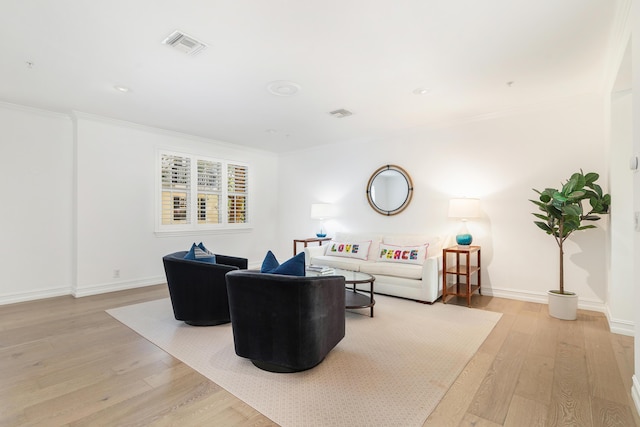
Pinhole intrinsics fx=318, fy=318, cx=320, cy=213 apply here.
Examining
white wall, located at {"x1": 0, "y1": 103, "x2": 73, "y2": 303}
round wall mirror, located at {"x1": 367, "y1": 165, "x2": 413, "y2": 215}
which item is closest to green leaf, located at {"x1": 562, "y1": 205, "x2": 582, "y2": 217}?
round wall mirror, located at {"x1": 367, "y1": 165, "x2": 413, "y2": 215}

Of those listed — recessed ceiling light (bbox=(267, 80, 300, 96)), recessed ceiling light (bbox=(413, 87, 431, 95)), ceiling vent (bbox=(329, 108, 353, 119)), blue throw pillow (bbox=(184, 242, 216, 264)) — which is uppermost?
ceiling vent (bbox=(329, 108, 353, 119))

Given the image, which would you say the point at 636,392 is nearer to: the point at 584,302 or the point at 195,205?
the point at 584,302

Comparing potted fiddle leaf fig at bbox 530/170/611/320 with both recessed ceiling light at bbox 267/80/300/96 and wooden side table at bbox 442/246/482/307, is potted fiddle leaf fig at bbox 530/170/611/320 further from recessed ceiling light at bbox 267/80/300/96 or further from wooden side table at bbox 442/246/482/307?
recessed ceiling light at bbox 267/80/300/96

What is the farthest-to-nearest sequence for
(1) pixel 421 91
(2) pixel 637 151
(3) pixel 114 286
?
1. (3) pixel 114 286
2. (1) pixel 421 91
3. (2) pixel 637 151

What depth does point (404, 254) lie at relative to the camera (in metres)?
4.51

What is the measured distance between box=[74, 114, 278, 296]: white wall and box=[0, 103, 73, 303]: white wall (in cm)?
27

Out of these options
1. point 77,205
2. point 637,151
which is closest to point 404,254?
point 637,151

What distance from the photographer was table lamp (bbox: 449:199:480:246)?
167 inches

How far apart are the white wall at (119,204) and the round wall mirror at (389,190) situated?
316 cm

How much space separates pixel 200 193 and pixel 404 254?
3.78m

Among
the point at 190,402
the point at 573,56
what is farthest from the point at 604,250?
the point at 190,402

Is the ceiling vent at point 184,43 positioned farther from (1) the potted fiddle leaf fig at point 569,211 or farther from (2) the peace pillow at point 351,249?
(1) the potted fiddle leaf fig at point 569,211

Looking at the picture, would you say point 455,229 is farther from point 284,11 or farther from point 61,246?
point 61,246

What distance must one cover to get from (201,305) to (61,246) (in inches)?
112
